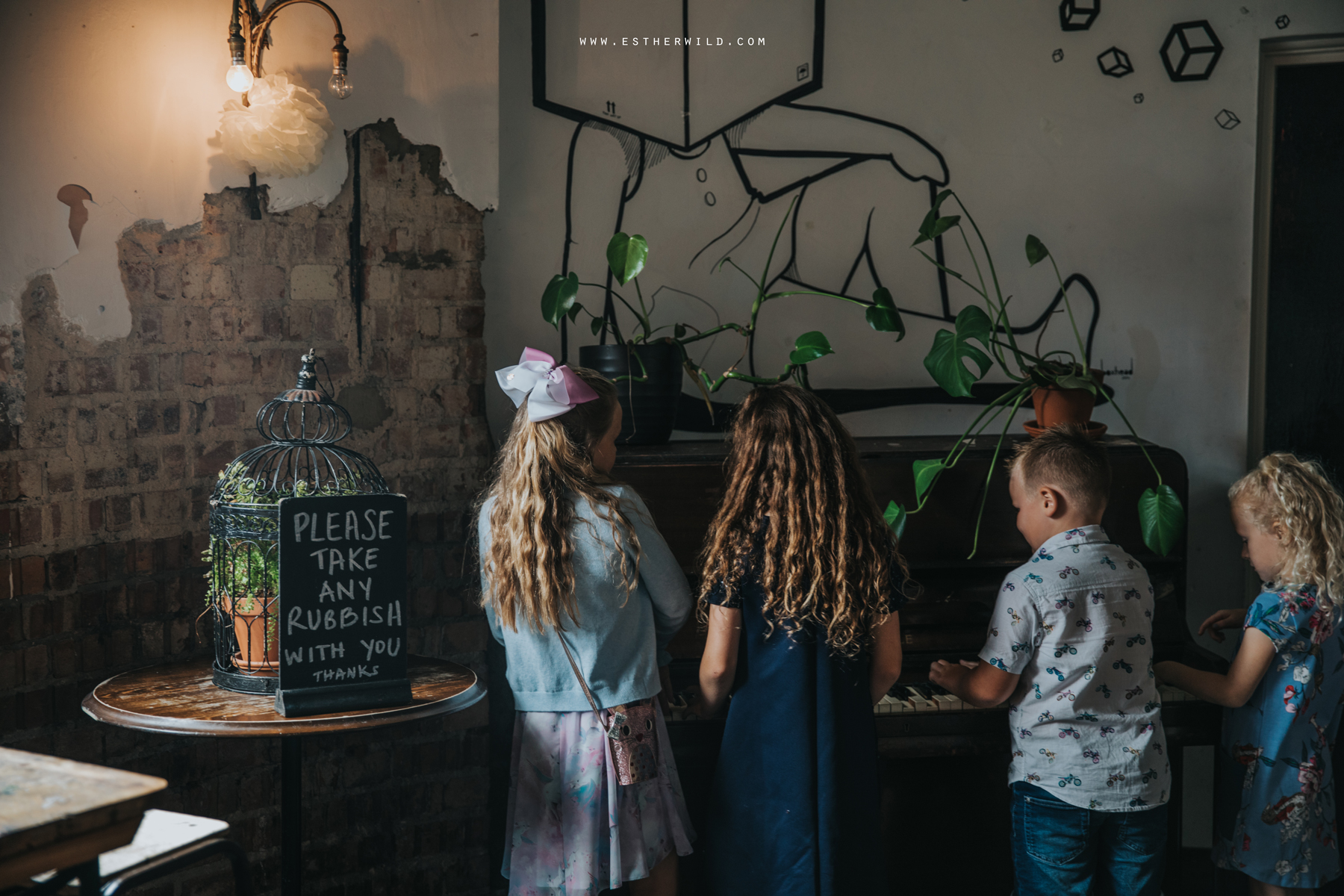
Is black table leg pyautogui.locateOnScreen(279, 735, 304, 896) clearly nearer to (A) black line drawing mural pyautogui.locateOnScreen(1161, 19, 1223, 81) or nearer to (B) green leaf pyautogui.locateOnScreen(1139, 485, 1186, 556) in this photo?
(B) green leaf pyautogui.locateOnScreen(1139, 485, 1186, 556)

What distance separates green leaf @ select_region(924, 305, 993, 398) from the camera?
2.23 metres

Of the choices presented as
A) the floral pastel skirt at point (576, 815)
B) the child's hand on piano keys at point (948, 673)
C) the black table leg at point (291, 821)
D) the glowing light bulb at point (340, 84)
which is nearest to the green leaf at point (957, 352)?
the child's hand on piano keys at point (948, 673)

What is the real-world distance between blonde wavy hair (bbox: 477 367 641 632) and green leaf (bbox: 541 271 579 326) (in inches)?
22.0

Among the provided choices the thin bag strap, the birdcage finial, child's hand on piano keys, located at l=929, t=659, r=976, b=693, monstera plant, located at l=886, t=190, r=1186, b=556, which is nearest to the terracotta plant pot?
monstera plant, located at l=886, t=190, r=1186, b=556

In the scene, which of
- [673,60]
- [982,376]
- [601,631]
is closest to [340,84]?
[673,60]

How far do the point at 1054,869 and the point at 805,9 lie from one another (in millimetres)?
2204

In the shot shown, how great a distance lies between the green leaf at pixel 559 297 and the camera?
2.32 metres

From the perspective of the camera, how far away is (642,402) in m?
2.35

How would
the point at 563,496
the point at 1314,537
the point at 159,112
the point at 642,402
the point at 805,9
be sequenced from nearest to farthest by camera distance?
the point at 563,496 < the point at 1314,537 < the point at 159,112 < the point at 642,402 < the point at 805,9

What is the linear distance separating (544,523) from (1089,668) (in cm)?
100

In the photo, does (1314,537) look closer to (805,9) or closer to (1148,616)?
(1148,616)

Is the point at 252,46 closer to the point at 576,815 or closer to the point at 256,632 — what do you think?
the point at 256,632

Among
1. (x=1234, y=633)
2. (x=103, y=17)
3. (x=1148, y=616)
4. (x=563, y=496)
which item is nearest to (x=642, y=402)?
(x=563, y=496)

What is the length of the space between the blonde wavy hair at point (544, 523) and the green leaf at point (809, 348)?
0.67 metres
